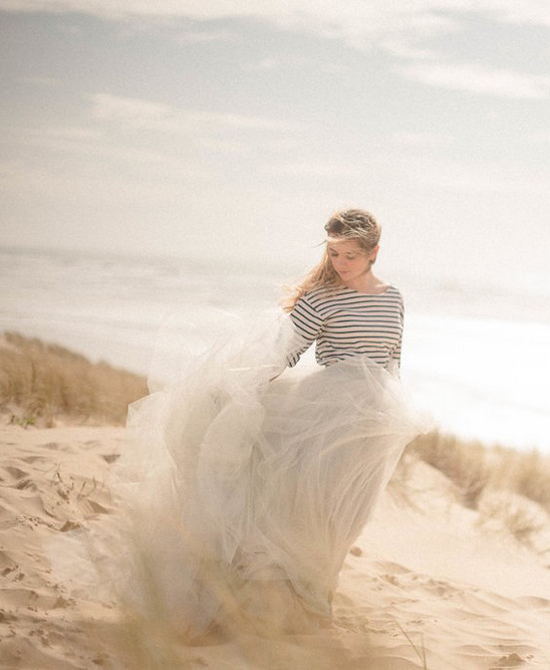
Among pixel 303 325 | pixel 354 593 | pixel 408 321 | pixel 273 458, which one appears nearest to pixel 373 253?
pixel 303 325

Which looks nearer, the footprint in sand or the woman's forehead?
the footprint in sand

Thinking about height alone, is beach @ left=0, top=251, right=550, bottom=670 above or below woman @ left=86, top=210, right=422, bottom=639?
below

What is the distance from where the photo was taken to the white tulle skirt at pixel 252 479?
4223 mm

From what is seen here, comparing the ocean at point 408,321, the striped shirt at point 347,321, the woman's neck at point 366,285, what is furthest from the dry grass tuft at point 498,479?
Answer: the woman's neck at point 366,285

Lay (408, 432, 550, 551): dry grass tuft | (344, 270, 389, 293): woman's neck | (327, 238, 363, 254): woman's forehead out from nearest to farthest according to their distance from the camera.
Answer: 1. (327, 238, 363, 254): woman's forehead
2. (344, 270, 389, 293): woman's neck
3. (408, 432, 550, 551): dry grass tuft

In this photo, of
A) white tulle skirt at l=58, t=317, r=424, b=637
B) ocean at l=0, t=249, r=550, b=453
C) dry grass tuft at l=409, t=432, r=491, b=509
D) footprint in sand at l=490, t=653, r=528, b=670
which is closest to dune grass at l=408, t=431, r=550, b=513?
dry grass tuft at l=409, t=432, r=491, b=509

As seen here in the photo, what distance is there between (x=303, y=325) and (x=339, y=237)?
0.51 meters

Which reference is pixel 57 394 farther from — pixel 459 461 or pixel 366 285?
pixel 366 285

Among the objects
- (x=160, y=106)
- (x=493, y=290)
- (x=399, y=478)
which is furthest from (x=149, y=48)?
(x=399, y=478)

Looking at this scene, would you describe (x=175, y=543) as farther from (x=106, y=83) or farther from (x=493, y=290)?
(x=106, y=83)

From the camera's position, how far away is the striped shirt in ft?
14.7

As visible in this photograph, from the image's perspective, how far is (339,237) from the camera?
449cm

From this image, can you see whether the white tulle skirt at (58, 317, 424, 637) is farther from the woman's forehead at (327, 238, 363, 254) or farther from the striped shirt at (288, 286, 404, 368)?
the woman's forehead at (327, 238, 363, 254)

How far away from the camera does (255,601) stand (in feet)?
13.9
